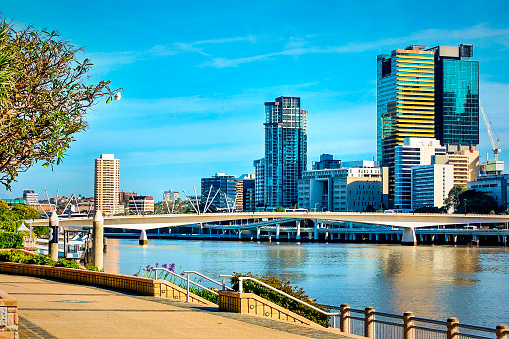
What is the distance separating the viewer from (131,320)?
17.0m

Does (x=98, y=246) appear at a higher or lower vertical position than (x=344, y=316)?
higher

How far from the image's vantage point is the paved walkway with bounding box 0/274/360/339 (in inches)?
596

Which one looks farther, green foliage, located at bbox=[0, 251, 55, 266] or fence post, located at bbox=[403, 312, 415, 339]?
green foliage, located at bbox=[0, 251, 55, 266]

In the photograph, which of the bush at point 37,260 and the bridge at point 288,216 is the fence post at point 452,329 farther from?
the bridge at point 288,216

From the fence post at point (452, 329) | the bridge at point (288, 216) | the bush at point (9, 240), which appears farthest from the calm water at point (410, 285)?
the bridge at point (288, 216)

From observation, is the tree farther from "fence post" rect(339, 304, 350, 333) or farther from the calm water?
the calm water

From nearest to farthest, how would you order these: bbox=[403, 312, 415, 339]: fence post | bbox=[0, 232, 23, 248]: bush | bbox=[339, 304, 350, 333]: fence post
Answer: bbox=[403, 312, 415, 339]: fence post < bbox=[339, 304, 350, 333]: fence post < bbox=[0, 232, 23, 248]: bush

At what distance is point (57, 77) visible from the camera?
19562 millimetres

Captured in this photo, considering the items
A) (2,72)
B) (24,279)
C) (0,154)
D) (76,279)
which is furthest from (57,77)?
(24,279)

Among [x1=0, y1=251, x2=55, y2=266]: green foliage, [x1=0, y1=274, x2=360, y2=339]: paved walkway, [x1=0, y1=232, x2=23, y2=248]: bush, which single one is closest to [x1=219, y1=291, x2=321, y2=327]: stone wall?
[x1=0, y1=274, x2=360, y2=339]: paved walkway

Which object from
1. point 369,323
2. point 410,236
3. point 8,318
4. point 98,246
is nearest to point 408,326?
point 369,323

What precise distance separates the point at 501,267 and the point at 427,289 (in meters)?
33.0

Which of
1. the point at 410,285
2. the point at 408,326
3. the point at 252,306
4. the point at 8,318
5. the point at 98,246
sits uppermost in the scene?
the point at 8,318

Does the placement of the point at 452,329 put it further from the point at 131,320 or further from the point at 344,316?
the point at 131,320
